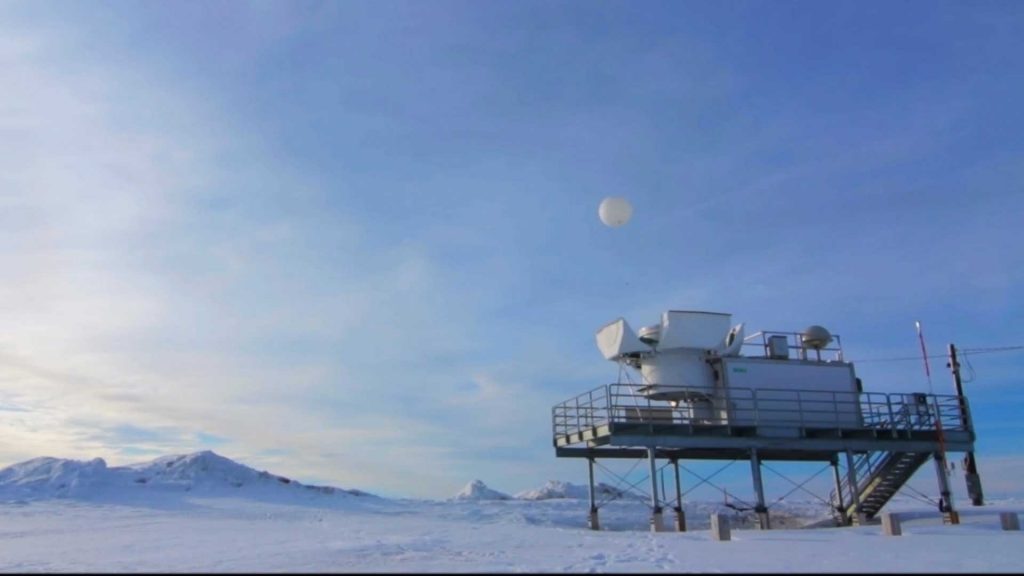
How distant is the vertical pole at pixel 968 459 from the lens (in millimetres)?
29484

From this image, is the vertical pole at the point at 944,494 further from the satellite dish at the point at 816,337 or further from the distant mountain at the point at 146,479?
the distant mountain at the point at 146,479

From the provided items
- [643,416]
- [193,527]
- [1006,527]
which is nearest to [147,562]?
[193,527]

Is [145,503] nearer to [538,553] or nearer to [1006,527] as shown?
[538,553]

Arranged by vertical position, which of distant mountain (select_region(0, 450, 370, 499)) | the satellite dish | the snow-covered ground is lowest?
the snow-covered ground

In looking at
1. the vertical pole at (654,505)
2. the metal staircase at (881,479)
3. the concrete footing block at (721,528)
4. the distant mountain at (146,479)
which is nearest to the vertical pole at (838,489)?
the metal staircase at (881,479)

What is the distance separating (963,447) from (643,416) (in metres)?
11.7

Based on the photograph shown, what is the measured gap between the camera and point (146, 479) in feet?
120

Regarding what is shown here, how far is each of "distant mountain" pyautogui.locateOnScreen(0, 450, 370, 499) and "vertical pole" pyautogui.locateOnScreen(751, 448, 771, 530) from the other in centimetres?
2065

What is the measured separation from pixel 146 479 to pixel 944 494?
3196cm

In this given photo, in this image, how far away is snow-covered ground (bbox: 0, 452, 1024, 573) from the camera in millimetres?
14047

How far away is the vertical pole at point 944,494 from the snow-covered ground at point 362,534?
1.77 ft

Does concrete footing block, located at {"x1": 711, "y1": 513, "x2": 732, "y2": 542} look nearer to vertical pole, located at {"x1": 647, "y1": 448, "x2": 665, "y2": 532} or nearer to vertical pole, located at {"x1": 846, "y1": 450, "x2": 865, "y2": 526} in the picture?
vertical pole, located at {"x1": 647, "y1": 448, "x2": 665, "y2": 532}

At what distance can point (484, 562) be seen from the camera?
14125 mm

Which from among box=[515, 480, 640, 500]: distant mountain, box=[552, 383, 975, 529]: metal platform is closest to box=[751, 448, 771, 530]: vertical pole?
box=[552, 383, 975, 529]: metal platform
